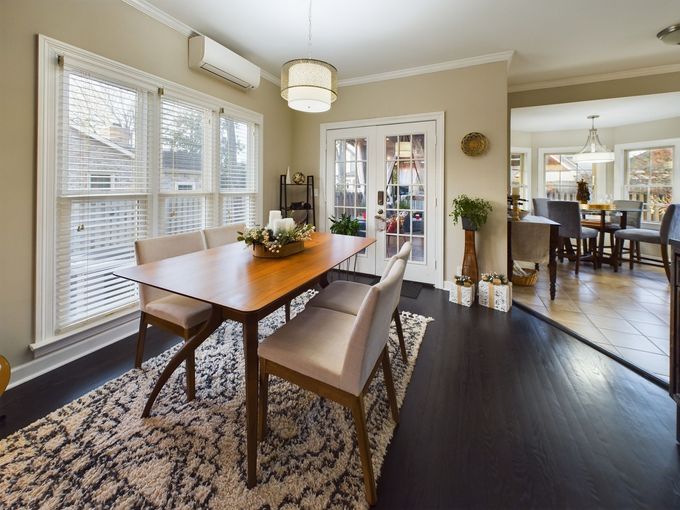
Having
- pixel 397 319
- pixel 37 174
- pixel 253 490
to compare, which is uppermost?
pixel 37 174

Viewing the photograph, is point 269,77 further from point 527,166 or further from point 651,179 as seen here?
point 651,179

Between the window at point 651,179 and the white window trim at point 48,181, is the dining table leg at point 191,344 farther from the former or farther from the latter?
the window at point 651,179

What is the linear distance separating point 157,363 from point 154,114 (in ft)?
6.55

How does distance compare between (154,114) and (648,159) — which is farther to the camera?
(648,159)

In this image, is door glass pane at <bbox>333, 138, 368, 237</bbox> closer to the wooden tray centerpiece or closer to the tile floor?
the tile floor

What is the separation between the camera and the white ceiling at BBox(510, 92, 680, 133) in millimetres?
4508

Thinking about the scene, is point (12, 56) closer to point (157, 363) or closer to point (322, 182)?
point (157, 363)

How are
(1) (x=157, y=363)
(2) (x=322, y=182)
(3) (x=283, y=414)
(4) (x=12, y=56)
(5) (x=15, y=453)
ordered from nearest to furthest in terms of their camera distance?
(5) (x=15, y=453) → (3) (x=283, y=414) → (4) (x=12, y=56) → (1) (x=157, y=363) → (2) (x=322, y=182)

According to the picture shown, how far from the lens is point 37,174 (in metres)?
2.00

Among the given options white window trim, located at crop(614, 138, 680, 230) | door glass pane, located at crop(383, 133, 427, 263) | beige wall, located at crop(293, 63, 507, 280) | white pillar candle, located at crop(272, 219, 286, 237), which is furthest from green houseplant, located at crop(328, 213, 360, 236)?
white window trim, located at crop(614, 138, 680, 230)

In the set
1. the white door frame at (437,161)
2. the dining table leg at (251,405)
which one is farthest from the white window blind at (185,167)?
the dining table leg at (251,405)

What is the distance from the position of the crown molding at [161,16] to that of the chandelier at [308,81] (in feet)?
4.37

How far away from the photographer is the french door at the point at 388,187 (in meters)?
3.98

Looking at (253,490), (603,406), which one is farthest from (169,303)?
(603,406)
